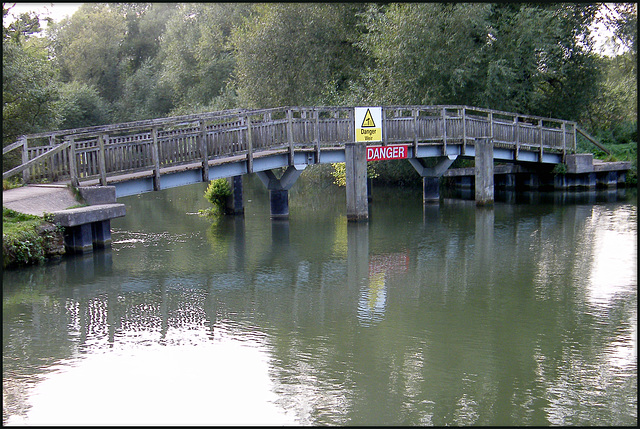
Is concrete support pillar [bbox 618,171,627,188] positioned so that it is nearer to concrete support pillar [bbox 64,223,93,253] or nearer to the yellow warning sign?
the yellow warning sign

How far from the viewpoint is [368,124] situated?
2012cm

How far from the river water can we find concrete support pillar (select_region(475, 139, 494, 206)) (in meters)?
4.83

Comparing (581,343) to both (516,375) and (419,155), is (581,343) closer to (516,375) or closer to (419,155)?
(516,375)

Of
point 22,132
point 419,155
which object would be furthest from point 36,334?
point 22,132

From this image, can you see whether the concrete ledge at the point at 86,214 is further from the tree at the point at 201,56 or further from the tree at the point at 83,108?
the tree at the point at 83,108

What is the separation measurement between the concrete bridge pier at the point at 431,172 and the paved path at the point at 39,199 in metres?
11.7

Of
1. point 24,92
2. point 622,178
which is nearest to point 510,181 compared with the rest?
point 622,178

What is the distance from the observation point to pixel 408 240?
56.6 feet

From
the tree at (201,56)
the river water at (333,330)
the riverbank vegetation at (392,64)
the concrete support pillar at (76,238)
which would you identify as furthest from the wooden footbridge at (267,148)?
the tree at (201,56)

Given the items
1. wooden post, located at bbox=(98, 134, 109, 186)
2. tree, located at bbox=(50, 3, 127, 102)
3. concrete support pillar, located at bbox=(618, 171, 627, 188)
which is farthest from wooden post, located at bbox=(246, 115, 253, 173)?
tree, located at bbox=(50, 3, 127, 102)

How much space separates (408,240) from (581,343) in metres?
8.39

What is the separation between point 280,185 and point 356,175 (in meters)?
2.47

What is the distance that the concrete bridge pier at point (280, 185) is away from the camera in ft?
66.2

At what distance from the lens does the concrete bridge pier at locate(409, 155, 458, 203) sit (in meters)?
23.4
